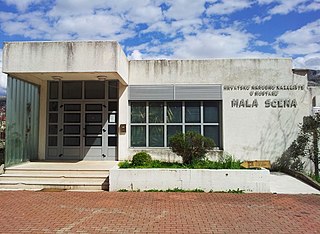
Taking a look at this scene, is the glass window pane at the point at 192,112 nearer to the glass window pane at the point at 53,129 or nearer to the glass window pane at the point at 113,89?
the glass window pane at the point at 113,89

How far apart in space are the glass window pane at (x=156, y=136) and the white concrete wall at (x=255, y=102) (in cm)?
38

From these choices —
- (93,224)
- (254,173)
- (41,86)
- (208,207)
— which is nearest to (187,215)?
(208,207)

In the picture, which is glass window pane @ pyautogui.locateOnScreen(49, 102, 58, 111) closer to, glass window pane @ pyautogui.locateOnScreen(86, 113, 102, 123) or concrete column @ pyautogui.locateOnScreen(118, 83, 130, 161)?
glass window pane @ pyautogui.locateOnScreen(86, 113, 102, 123)

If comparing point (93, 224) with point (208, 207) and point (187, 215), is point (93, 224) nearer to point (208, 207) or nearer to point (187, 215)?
→ point (187, 215)

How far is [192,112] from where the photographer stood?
37.9 feet

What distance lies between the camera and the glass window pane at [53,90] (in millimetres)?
11734

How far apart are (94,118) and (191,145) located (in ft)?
14.4

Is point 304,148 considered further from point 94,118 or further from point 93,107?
point 93,107

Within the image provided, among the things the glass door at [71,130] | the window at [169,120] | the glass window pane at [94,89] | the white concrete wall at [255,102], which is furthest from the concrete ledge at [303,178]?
the glass door at [71,130]

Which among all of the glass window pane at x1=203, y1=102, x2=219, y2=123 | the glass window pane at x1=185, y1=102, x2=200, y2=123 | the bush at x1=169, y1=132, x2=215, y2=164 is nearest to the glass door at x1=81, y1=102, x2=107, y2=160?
the glass window pane at x1=185, y1=102, x2=200, y2=123

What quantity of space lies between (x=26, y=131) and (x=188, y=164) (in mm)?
5814

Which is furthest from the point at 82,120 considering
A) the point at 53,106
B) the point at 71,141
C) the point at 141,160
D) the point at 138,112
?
the point at 141,160

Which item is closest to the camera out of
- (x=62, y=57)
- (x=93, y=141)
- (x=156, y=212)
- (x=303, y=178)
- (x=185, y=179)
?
(x=156, y=212)

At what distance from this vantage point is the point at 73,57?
29.9 ft
